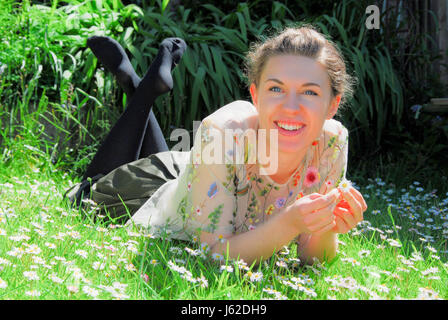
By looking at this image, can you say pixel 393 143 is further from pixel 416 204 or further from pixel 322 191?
pixel 322 191

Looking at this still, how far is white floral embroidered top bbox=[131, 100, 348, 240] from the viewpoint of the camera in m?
1.72

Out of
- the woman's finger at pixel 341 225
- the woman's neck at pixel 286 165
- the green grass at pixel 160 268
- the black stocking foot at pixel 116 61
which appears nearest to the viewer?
the green grass at pixel 160 268

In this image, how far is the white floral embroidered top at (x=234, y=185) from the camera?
1.72m

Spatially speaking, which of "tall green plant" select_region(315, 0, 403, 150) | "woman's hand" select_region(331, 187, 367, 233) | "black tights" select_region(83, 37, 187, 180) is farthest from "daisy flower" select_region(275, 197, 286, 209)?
"tall green plant" select_region(315, 0, 403, 150)

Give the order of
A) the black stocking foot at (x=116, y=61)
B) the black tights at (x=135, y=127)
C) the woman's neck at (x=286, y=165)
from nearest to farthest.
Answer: the woman's neck at (x=286, y=165)
the black tights at (x=135, y=127)
the black stocking foot at (x=116, y=61)

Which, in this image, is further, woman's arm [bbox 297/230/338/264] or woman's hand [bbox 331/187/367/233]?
woman's arm [bbox 297/230/338/264]

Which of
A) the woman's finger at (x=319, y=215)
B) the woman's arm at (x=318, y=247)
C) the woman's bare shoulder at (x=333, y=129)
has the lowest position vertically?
the woman's arm at (x=318, y=247)

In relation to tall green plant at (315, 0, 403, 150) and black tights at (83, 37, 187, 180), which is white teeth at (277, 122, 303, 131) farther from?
tall green plant at (315, 0, 403, 150)

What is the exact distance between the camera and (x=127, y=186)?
2307mm

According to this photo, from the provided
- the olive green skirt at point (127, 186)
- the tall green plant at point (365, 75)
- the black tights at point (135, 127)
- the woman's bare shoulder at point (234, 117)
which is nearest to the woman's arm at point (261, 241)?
the woman's bare shoulder at point (234, 117)

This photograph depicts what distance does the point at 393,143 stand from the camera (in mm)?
3951

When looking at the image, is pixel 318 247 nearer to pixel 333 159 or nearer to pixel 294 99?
pixel 333 159

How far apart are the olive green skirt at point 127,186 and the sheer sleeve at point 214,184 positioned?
62 cm

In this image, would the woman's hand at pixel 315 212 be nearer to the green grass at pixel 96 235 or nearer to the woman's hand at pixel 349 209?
the woman's hand at pixel 349 209
